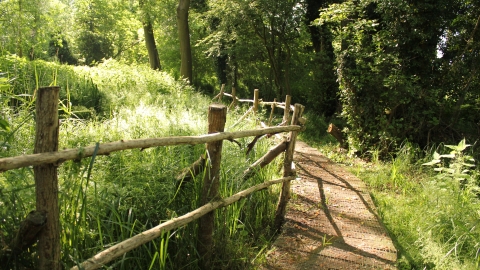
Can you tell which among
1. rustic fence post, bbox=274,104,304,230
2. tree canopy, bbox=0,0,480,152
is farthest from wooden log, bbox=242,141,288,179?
tree canopy, bbox=0,0,480,152

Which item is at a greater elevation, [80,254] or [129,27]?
[129,27]

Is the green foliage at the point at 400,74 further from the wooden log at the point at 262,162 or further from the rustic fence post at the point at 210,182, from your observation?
the rustic fence post at the point at 210,182

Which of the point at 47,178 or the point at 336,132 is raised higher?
the point at 47,178

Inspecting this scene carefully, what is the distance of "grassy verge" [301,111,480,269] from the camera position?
3299 mm

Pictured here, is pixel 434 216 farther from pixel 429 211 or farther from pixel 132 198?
pixel 132 198

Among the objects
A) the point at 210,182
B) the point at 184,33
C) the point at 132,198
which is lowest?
the point at 132,198

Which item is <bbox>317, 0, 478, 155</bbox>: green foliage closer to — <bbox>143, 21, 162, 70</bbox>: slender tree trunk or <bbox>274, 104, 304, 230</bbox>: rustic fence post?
<bbox>274, 104, 304, 230</bbox>: rustic fence post

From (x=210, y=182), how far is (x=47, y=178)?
1.26m

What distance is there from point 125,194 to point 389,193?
412 centimetres

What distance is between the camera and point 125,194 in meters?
2.63

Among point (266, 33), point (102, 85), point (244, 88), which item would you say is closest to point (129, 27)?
point (244, 88)

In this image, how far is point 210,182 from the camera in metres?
2.68

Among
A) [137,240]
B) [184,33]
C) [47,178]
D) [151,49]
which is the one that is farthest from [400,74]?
[151,49]

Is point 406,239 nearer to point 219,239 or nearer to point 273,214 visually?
point 273,214
